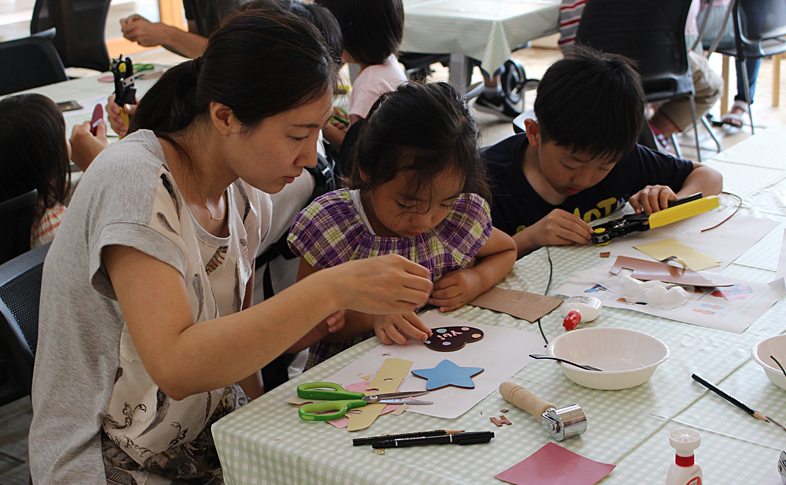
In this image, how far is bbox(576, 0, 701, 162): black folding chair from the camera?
3.14 meters

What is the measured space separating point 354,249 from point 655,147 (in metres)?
1.50

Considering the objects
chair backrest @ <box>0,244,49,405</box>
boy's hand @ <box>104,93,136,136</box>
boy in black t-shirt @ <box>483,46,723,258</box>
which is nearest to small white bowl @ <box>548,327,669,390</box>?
boy in black t-shirt @ <box>483,46,723,258</box>

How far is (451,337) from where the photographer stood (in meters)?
1.12

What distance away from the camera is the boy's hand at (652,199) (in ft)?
5.41

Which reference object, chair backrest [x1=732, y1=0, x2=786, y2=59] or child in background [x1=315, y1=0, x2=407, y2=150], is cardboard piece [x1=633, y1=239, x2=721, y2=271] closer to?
child in background [x1=315, y1=0, x2=407, y2=150]

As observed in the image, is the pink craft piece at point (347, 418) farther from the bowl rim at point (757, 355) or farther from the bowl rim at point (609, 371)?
the bowl rim at point (757, 355)

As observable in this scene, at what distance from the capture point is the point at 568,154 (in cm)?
162

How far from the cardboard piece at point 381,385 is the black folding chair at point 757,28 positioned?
3.88m

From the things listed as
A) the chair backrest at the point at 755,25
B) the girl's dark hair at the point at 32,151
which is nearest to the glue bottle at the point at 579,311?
the girl's dark hair at the point at 32,151

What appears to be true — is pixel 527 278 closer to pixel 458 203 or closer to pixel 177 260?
pixel 458 203

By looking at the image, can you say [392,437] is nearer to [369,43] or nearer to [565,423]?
[565,423]

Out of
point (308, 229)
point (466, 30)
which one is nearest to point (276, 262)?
point (308, 229)

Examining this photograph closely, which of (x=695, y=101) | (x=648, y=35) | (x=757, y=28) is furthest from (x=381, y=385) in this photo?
(x=757, y=28)

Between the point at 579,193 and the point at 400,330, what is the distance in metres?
0.88
